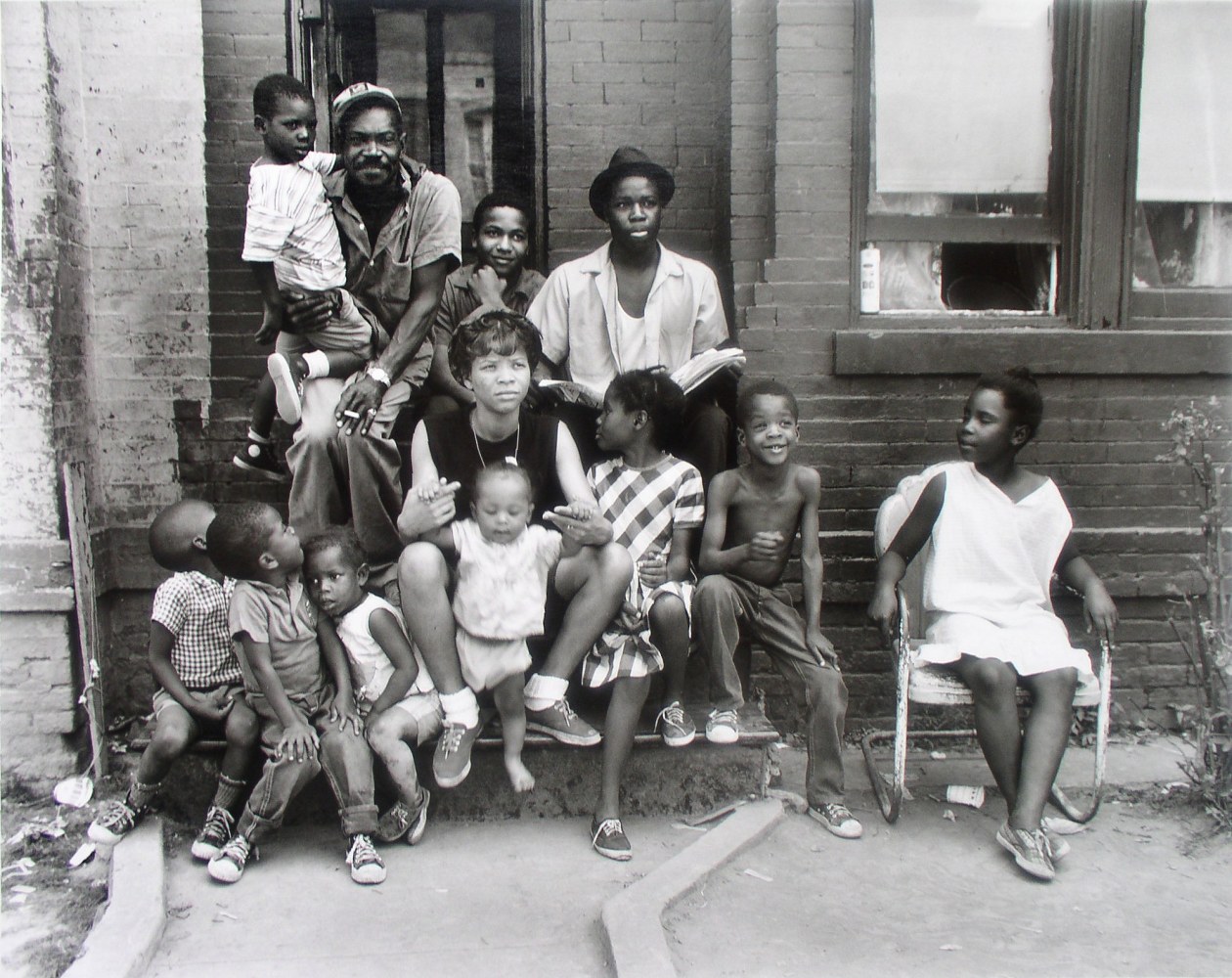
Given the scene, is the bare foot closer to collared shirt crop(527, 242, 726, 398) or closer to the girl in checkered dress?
the girl in checkered dress

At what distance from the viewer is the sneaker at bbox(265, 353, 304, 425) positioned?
413 centimetres

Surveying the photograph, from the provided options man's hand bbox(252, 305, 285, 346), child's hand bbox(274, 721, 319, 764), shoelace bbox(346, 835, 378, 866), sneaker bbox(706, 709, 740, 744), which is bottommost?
shoelace bbox(346, 835, 378, 866)

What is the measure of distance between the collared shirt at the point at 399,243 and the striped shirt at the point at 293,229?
0.49ft

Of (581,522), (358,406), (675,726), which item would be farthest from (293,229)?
(675,726)

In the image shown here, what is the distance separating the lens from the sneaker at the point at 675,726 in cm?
385

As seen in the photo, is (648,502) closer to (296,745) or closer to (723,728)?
(723,728)

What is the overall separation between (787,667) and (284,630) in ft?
5.91

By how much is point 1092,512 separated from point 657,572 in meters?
2.10

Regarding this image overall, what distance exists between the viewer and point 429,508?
3.60 metres

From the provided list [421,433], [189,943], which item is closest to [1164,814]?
[421,433]

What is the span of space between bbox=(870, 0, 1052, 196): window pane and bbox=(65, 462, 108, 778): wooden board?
3.66 m

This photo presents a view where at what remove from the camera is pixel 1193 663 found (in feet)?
13.1

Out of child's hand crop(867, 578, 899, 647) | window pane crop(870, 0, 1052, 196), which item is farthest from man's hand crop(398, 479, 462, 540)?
window pane crop(870, 0, 1052, 196)

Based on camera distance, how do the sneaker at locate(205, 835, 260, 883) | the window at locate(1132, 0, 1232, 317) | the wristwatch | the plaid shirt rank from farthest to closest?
the window at locate(1132, 0, 1232, 317) → the wristwatch → the plaid shirt → the sneaker at locate(205, 835, 260, 883)
